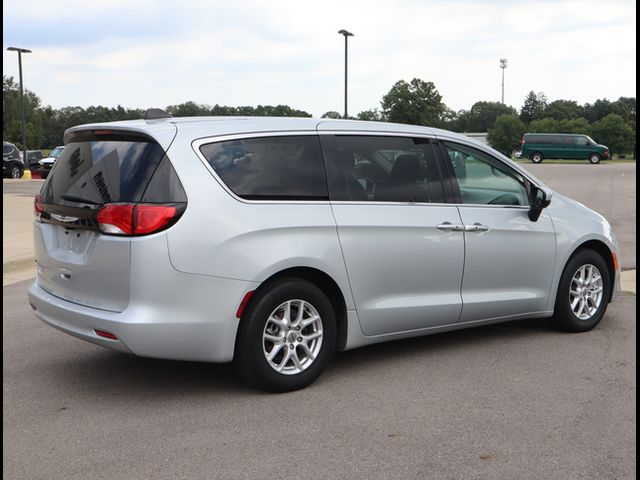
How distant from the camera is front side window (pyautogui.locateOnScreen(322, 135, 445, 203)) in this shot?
5.36m

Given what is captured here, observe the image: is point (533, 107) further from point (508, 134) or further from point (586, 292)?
point (586, 292)

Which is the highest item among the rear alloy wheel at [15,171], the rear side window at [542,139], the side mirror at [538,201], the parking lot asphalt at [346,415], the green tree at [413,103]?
the green tree at [413,103]

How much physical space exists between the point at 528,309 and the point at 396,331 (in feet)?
4.47

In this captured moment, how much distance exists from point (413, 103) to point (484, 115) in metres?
49.9

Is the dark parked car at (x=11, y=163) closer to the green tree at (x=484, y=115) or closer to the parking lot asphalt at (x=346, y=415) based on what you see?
the parking lot asphalt at (x=346, y=415)

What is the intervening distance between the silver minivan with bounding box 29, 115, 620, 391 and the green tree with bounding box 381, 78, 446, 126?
83111 millimetres

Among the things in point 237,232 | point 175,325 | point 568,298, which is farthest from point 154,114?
point 568,298

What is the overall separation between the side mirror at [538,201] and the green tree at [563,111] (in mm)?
120074

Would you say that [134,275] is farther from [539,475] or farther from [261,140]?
[539,475]

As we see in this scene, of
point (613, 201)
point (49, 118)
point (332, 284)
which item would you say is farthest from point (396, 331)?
point (49, 118)

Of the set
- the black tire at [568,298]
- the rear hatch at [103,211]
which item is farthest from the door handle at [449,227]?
the rear hatch at [103,211]

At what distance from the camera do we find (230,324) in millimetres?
4730

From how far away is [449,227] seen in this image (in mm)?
5723

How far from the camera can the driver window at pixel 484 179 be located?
6016mm
